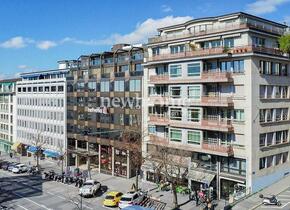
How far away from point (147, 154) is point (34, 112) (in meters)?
44.8

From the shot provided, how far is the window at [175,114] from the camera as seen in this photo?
52344 millimetres

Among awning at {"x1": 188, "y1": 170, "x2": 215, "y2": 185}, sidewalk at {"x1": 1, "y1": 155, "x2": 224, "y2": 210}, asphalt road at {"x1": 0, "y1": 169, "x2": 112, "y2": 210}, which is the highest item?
awning at {"x1": 188, "y1": 170, "x2": 215, "y2": 185}

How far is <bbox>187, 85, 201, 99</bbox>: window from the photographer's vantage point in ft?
162

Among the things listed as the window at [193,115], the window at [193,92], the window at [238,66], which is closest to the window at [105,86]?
the window at [193,92]

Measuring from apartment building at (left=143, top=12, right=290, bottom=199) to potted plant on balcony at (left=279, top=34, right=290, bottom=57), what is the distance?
83 cm

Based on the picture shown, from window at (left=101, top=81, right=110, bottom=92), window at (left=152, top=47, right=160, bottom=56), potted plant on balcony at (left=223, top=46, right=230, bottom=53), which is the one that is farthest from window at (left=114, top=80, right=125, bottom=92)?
potted plant on balcony at (left=223, top=46, right=230, bottom=53)

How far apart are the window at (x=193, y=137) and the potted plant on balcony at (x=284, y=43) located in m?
15.9

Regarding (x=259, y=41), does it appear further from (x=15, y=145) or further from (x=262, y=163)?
(x=15, y=145)

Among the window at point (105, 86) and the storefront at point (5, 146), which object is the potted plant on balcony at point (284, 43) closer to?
the window at point (105, 86)

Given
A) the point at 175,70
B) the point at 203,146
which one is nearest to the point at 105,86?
the point at 175,70

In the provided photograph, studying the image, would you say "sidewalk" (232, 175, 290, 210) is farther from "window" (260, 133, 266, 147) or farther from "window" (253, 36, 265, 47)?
"window" (253, 36, 265, 47)

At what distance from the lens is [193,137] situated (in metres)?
50.4

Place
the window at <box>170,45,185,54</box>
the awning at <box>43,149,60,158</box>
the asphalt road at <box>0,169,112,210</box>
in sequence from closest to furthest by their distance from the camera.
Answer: the asphalt road at <box>0,169,112,210</box>, the window at <box>170,45,185,54</box>, the awning at <box>43,149,60,158</box>

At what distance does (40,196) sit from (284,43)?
40.8m
